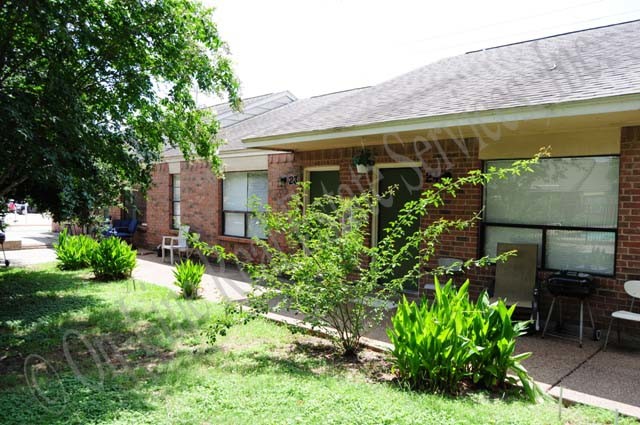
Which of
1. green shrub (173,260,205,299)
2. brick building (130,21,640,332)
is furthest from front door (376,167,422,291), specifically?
green shrub (173,260,205,299)

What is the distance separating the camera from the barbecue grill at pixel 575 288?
219 inches

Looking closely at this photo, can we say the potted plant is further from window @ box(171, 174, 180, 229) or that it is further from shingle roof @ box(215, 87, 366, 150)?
window @ box(171, 174, 180, 229)

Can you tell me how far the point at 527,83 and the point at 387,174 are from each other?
117 inches

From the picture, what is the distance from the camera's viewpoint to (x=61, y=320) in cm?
659

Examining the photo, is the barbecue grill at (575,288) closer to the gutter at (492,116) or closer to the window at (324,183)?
the gutter at (492,116)

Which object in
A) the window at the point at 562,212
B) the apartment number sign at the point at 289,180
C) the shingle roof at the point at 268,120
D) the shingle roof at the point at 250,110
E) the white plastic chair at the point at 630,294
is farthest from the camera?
the shingle roof at the point at 250,110

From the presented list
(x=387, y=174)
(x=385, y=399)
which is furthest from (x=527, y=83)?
(x=385, y=399)

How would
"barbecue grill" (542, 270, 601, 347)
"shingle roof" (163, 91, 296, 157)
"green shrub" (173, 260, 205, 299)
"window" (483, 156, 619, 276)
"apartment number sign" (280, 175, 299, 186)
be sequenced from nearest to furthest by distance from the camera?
"barbecue grill" (542, 270, 601, 347)
"window" (483, 156, 619, 276)
"green shrub" (173, 260, 205, 299)
"apartment number sign" (280, 175, 299, 186)
"shingle roof" (163, 91, 296, 157)

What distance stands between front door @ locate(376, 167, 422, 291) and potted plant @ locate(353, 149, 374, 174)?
0.39 m

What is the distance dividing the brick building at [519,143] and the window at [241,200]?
1.46 meters

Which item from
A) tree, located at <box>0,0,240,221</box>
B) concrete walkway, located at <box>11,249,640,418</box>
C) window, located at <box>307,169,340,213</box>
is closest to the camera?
concrete walkway, located at <box>11,249,640,418</box>

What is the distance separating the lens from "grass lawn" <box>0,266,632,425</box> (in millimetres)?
3498

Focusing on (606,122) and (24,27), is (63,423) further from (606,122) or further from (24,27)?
(606,122)

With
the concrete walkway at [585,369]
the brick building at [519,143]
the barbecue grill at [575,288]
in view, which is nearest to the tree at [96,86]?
the brick building at [519,143]
